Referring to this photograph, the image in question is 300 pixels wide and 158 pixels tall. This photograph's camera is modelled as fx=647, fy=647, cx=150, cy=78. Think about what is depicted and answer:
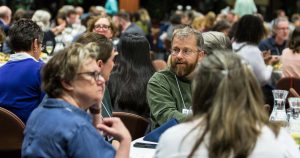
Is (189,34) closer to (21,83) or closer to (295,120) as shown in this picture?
(295,120)

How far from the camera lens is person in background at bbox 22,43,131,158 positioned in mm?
2414

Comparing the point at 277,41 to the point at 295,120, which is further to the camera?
the point at 277,41

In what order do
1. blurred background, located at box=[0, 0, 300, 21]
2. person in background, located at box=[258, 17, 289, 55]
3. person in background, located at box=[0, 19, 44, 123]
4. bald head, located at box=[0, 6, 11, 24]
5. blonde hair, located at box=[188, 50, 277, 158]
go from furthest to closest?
1. blurred background, located at box=[0, 0, 300, 21]
2. bald head, located at box=[0, 6, 11, 24]
3. person in background, located at box=[258, 17, 289, 55]
4. person in background, located at box=[0, 19, 44, 123]
5. blonde hair, located at box=[188, 50, 277, 158]

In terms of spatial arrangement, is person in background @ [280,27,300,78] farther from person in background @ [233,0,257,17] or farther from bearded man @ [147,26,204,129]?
person in background @ [233,0,257,17]

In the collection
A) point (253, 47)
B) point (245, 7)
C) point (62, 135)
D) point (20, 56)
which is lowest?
point (245, 7)

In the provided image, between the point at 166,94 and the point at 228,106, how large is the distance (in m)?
1.93

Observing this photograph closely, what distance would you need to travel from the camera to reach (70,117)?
2.45m

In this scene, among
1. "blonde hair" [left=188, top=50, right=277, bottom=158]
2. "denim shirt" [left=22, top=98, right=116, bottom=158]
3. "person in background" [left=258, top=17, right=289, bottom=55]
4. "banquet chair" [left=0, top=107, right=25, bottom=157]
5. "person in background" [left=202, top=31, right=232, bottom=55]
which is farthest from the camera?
"person in background" [left=258, top=17, right=289, bottom=55]

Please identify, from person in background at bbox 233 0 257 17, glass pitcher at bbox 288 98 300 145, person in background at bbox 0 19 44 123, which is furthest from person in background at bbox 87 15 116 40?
person in background at bbox 233 0 257 17

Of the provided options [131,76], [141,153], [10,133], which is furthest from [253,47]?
[141,153]

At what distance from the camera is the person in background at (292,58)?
6766 millimetres

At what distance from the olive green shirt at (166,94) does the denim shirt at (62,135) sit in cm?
152

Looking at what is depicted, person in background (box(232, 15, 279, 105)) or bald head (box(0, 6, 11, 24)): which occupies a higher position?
bald head (box(0, 6, 11, 24))

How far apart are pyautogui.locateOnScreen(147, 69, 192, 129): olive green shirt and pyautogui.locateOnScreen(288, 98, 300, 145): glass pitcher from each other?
68 centimetres
